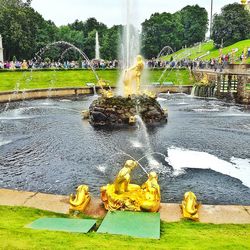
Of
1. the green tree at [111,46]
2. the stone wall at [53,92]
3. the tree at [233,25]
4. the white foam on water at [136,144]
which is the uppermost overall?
the tree at [233,25]

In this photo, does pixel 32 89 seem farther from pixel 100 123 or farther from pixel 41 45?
pixel 41 45

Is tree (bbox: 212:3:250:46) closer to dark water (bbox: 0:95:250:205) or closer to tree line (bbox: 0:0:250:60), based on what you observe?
tree line (bbox: 0:0:250:60)

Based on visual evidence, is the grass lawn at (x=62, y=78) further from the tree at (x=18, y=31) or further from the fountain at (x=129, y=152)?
the tree at (x=18, y=31)

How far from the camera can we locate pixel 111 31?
8969 centimetres

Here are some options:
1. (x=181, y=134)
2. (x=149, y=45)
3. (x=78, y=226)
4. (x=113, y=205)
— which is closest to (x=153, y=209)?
(x=113, y=205)

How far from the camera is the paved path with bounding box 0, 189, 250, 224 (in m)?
8.87

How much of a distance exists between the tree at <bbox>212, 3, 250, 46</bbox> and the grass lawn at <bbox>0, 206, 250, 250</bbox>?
239ft

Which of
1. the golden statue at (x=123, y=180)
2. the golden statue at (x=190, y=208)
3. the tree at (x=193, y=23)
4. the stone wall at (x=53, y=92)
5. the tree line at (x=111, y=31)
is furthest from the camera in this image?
the tree at (x=193, y=23)

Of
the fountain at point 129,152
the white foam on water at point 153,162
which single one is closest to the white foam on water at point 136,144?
the fountain at point 129,152

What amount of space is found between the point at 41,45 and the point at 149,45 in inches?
1096

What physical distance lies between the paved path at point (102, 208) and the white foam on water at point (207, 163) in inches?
155

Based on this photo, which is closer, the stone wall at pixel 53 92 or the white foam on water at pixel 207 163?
the white foam on water at pixel 207 163

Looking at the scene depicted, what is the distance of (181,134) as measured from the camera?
65.4ft

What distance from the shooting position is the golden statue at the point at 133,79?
945 inches
